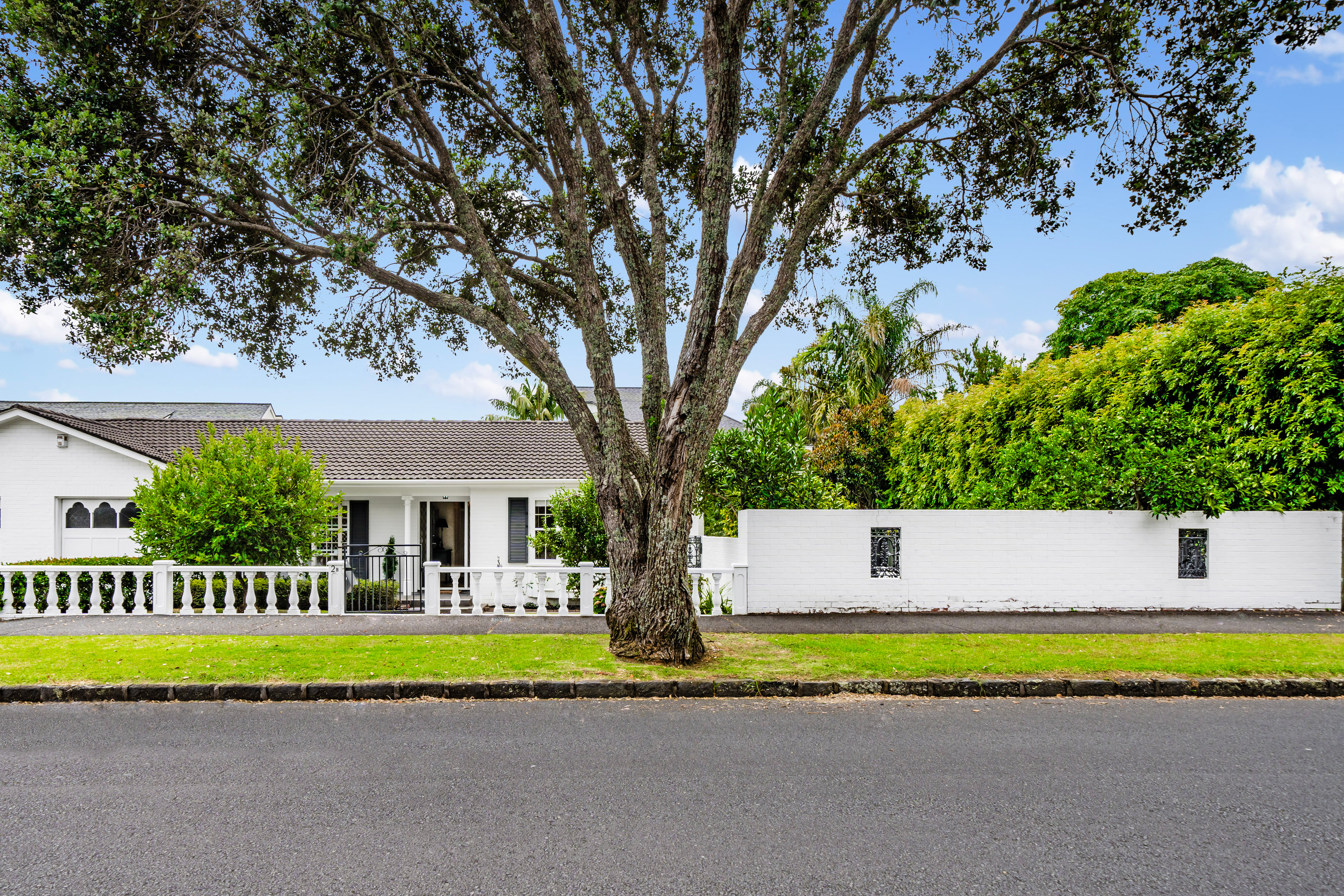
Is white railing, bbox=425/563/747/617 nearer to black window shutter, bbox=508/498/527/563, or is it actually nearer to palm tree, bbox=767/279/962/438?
black window shutter, bbox=508/498/527/563

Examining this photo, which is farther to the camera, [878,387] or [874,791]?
[878,387]

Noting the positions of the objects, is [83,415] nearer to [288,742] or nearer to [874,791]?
[288,742]

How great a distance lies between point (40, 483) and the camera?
1747 cm

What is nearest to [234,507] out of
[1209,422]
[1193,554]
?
[1193,554]

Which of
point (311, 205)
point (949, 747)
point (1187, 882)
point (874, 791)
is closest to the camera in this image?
point (1187, 882)

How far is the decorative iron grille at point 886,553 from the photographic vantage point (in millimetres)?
11734

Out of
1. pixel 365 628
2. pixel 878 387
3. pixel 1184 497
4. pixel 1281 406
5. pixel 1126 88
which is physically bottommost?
pixel 365 628

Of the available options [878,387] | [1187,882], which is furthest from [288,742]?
[878,387]

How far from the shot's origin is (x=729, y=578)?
11.9 metres

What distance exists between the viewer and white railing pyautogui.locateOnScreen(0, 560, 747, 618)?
37.1 ft

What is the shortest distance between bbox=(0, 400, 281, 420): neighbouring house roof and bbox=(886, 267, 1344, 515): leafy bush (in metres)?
36.0

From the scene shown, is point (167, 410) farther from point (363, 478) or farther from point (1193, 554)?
point (1193, 554)

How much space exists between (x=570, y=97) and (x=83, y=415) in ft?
140

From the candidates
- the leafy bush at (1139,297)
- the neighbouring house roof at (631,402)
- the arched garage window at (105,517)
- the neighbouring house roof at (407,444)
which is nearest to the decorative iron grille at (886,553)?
the neighbouring house roof at (407,444)
